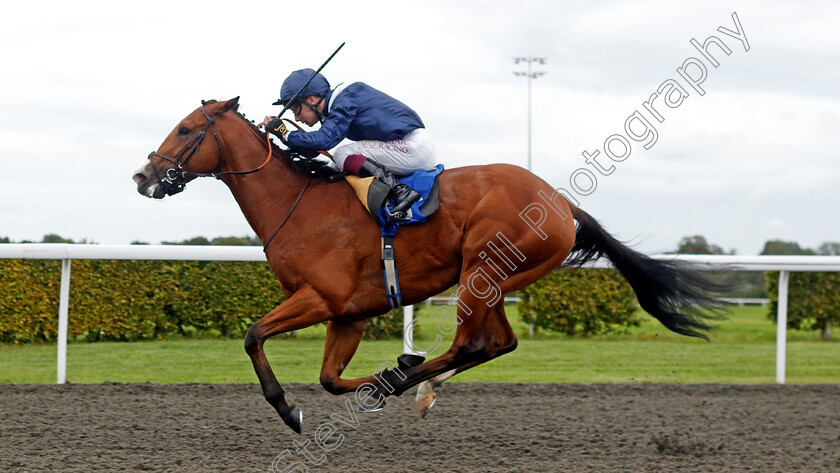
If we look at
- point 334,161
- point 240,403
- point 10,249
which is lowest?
point 240,403

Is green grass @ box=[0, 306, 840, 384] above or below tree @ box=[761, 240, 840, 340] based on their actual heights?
below

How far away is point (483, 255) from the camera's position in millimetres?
4039

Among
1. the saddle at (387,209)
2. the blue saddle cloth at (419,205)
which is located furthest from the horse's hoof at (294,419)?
the blue saddle cloth at (419,205)

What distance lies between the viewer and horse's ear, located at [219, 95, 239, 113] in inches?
168

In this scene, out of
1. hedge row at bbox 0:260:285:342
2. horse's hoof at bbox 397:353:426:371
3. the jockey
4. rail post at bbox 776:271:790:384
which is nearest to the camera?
the jockey

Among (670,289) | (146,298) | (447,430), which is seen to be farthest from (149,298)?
(670,289)

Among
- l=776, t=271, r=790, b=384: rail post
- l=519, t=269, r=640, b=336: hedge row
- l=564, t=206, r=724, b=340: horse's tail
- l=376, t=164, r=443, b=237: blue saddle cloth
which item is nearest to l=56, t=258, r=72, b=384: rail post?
l=376, t=164, r=443, b=237: blue saddle cloth

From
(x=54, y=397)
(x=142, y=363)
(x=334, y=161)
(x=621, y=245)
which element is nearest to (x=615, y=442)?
(x=621, y=245)

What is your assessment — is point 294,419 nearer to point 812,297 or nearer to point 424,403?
point 424,403

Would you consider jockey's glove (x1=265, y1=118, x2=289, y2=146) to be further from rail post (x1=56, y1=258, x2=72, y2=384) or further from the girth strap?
rail post (x1=56, y1=258, x2=72, y2=384)

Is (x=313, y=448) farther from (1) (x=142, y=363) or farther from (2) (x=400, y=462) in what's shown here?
(1) (x=142, y=363)

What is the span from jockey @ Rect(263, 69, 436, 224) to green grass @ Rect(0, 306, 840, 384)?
2.79 metres

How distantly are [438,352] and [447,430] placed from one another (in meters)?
3.02

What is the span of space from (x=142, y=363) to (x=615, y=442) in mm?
4380
